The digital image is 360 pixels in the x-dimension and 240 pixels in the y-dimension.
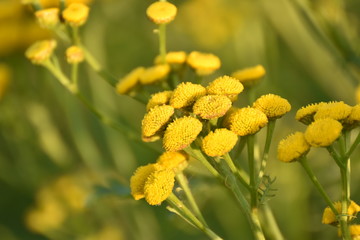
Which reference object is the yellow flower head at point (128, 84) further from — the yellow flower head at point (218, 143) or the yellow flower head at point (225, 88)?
the yellow flower head at point (218, 143)

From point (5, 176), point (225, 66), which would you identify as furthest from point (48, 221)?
point (225, 66)

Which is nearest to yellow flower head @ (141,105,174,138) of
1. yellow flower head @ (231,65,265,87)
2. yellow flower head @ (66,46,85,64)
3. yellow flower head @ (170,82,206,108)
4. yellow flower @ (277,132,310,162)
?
yellow flower head @ (170,82,206,108)

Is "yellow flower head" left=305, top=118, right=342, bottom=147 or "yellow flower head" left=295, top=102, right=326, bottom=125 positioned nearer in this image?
"yellow flower head" left=305, top=118, right=342, bottom=147

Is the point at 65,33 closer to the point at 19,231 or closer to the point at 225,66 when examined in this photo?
the point at 225,66

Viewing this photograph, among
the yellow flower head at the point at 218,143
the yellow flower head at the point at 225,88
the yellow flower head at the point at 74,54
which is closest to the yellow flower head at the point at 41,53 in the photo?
the yellow flower head at the point at 74,54

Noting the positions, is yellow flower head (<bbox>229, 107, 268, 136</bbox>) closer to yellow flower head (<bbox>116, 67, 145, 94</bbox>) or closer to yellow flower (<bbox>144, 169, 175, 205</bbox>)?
yellow flower (<bbox>144, 169, 175, 205</bbox>)

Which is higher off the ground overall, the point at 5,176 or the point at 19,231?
the point at 5,176
